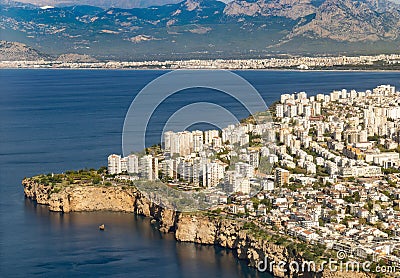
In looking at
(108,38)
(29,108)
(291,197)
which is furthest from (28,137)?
(108,38)

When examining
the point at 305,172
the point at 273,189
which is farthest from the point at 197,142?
the point at 273,189

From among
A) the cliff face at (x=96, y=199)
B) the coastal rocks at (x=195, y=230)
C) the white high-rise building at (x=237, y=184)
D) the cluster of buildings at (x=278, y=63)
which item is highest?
the cluster of buildings at (x=278, y=63)

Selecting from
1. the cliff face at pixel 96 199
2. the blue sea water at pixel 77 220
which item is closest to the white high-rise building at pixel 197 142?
the blue sea water at pixel 77 220

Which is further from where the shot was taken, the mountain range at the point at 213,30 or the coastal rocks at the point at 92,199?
the mountain range at the point at 213,30

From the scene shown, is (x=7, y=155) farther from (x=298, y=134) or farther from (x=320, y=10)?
(x=320, y=10)

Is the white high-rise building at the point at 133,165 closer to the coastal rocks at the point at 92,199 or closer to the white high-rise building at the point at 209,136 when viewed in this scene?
the coastal rocks at the point at 92,199

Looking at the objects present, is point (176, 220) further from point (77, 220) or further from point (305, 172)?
point (305, 172)
